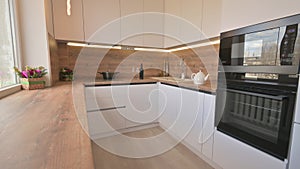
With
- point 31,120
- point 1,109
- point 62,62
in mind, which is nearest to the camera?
point 31,120

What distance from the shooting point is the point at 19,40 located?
144 centimetres

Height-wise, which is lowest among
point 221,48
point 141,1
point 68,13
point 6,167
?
point 6,167

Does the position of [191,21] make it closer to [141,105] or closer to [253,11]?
[253,11]

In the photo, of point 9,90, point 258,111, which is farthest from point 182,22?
point 9,90

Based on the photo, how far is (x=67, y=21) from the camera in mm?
1989

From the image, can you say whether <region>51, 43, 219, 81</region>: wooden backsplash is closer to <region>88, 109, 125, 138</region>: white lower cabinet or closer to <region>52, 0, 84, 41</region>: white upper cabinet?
<region>52, 0, 84, 41</region>: white upper cabinet

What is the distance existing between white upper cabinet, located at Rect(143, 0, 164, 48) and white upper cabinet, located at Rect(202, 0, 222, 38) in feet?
3.23

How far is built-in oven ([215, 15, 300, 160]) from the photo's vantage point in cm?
91

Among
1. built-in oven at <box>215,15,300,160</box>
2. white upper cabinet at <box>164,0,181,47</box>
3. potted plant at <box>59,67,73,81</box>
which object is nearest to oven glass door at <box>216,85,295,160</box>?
built-in oven at <box>215,15,300,160</box>

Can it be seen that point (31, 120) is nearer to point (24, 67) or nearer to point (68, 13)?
point (24, 67)

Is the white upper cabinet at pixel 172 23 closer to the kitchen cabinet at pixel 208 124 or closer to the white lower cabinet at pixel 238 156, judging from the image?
the kitchen cabinet at pixel 208 124

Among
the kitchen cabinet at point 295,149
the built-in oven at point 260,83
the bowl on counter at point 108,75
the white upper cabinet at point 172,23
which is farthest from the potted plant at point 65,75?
the kitchen cabinet at point 295,149

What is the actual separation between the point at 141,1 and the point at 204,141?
90.9 inches

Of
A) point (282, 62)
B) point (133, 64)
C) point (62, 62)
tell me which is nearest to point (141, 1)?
point (133, 64)
